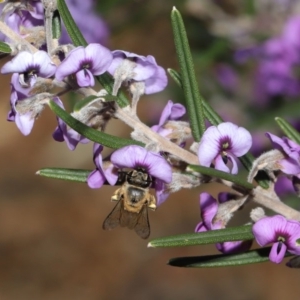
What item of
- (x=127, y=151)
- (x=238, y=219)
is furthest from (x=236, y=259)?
(x=238, y=219)

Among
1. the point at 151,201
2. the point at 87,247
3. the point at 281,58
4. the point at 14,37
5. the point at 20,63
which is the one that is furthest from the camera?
the point at 87,247

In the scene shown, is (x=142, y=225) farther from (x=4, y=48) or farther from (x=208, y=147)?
(x=4, y=48)

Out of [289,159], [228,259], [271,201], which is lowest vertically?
[228,259]

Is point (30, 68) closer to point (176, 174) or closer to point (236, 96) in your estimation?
point (176, 174)

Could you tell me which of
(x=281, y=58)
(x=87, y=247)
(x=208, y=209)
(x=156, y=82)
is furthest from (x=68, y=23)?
(x=87, y=247)

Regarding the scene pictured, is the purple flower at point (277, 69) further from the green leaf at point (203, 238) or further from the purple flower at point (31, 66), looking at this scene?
the purple flower at point (31, 66)

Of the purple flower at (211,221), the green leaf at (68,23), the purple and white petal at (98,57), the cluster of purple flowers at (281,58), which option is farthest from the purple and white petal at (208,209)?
the cluster of purple flowers at (281,58)

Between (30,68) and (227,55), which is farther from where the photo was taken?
(227,55)

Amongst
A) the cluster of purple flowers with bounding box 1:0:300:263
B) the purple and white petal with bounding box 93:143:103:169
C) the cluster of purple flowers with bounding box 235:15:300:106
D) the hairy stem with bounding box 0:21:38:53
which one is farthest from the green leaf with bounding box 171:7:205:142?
the cluster of purple flowers with bounding box 235:15:300:106
